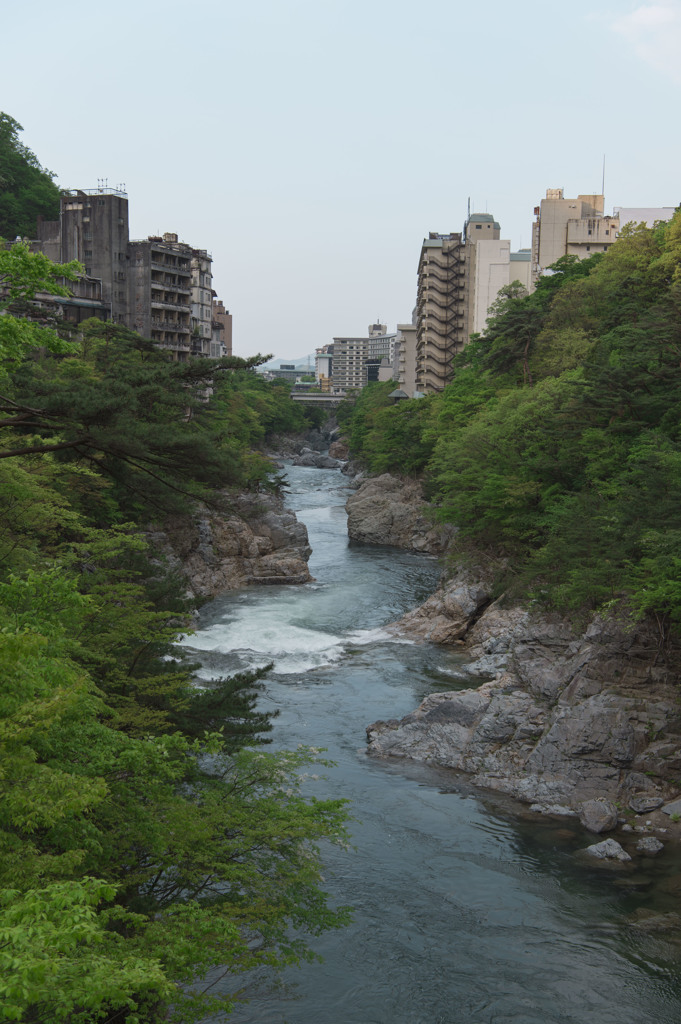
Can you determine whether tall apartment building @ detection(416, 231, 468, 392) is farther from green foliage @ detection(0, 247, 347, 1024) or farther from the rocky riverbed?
green foliage @ detection(0, 247, 347, 1024)

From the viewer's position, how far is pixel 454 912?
13.6 metres

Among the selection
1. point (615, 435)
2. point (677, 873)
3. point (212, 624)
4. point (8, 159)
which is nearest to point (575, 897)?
point (677, 873)

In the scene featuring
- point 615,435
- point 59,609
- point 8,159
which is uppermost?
point 8,159

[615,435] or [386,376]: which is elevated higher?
[386,376]

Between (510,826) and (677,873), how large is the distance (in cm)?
328

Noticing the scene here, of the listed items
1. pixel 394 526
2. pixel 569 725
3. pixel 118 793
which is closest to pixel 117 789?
pixel 118 793

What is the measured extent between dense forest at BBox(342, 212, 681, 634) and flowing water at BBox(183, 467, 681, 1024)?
5919 millimetres

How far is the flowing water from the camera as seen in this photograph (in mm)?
11375

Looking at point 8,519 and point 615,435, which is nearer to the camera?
point 8,519

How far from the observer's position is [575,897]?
1401cm

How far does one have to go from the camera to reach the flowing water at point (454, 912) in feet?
37.3

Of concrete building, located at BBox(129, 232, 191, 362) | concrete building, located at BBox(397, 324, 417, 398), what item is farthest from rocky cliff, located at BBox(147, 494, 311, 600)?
concrete building, located at BBox(397, 324, 417, 398)

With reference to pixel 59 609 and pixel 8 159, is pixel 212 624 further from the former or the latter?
pixel 8 159

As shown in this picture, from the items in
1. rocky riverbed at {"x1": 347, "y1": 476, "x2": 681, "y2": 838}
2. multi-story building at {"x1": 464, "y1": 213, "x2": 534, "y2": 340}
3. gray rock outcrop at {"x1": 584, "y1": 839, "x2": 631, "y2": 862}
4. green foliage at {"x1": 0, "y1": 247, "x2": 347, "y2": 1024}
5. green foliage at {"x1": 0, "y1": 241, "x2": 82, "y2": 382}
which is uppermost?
multi-story building at {"x1": 464, "y1": 213, "x2": 534, "y2": 340}
